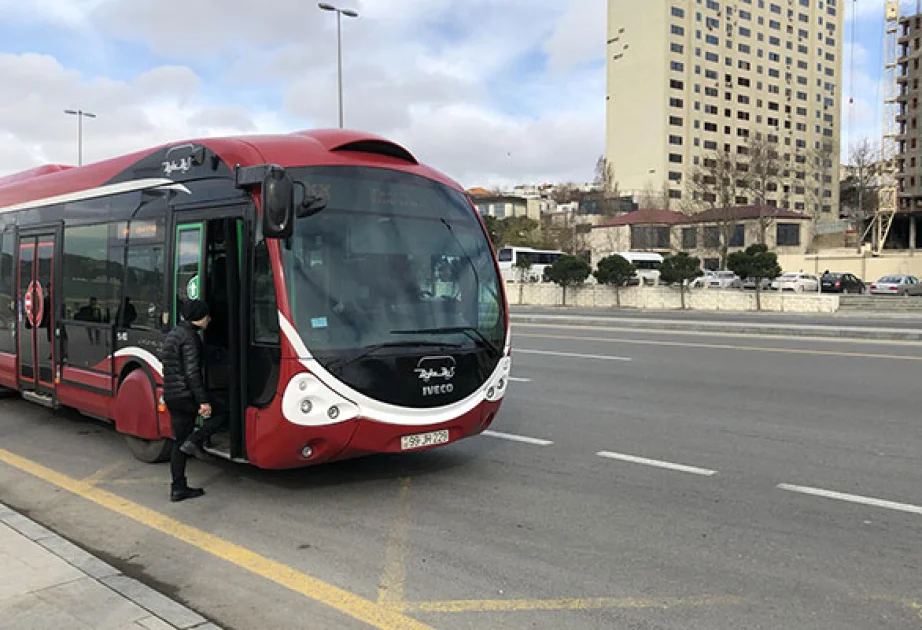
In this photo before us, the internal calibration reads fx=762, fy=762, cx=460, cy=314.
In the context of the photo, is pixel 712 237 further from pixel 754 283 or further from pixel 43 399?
pixel 43 399

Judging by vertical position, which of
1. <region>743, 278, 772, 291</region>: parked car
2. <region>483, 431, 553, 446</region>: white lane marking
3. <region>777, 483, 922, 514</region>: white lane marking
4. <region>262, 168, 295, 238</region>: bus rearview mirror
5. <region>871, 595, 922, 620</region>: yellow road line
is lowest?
<region>871, 595, 922, 620</region>: yellow road line

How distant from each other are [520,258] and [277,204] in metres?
46.5

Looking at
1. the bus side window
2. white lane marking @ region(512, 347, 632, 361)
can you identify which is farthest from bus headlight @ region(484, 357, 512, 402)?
white lane marking @ region(512, 347, 632, 361)

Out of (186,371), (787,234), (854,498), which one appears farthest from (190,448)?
(787,234)

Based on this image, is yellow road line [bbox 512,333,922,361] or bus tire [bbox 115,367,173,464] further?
yellow road line [bbox 512,333,922,361]

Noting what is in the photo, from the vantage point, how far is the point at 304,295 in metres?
5.62

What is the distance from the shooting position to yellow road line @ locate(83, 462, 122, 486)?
6.74 meters

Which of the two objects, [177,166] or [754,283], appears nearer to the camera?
[177,166]

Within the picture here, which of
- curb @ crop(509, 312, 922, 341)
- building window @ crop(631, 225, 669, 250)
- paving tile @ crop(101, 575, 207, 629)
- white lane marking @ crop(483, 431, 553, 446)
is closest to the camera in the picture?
paving tile @ crop(101, 575, 207, 629)

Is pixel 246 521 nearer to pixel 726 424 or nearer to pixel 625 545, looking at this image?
pixel 625 545

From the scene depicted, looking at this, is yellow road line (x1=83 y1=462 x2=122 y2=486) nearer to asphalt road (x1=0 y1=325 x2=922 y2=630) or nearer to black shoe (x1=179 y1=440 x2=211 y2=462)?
asphalt road (x1=0 y1=325 x2=922 y2=630)

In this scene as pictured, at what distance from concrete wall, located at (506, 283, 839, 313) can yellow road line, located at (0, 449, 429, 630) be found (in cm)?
2776

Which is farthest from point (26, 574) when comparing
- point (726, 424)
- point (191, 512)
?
point (726, 424)

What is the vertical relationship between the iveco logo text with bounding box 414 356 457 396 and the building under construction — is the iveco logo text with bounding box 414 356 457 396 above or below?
below
